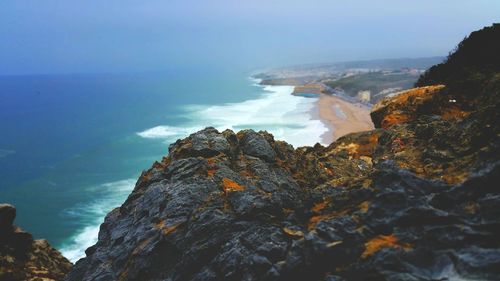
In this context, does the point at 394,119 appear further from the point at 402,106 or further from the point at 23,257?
the point at 23,257

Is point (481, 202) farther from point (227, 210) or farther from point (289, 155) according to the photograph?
point (289, 155)

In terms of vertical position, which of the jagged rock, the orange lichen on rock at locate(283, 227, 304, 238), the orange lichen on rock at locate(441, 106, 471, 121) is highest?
the orange lichen on rock at locate(441, 106, 471, 121)

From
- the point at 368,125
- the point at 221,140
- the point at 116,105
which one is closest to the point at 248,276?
the point at 221,140

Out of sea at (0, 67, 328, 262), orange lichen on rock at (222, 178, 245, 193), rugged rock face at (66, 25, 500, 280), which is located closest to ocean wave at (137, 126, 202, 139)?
sea at (0, 67, 328, 262)

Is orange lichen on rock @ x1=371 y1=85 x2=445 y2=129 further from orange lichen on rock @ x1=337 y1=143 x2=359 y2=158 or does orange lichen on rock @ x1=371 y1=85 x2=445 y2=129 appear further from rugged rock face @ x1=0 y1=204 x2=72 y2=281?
rugged rock face @ x1=0 y1=204 x2=72 y2=281

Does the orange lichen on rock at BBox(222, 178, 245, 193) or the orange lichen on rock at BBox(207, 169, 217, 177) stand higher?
the orange lichen on rock at BBox(207, 169, 217, 177)

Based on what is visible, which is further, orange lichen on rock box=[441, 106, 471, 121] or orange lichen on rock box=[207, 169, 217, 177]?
orange lichen on rock box=[441, 106, 471, 121]
